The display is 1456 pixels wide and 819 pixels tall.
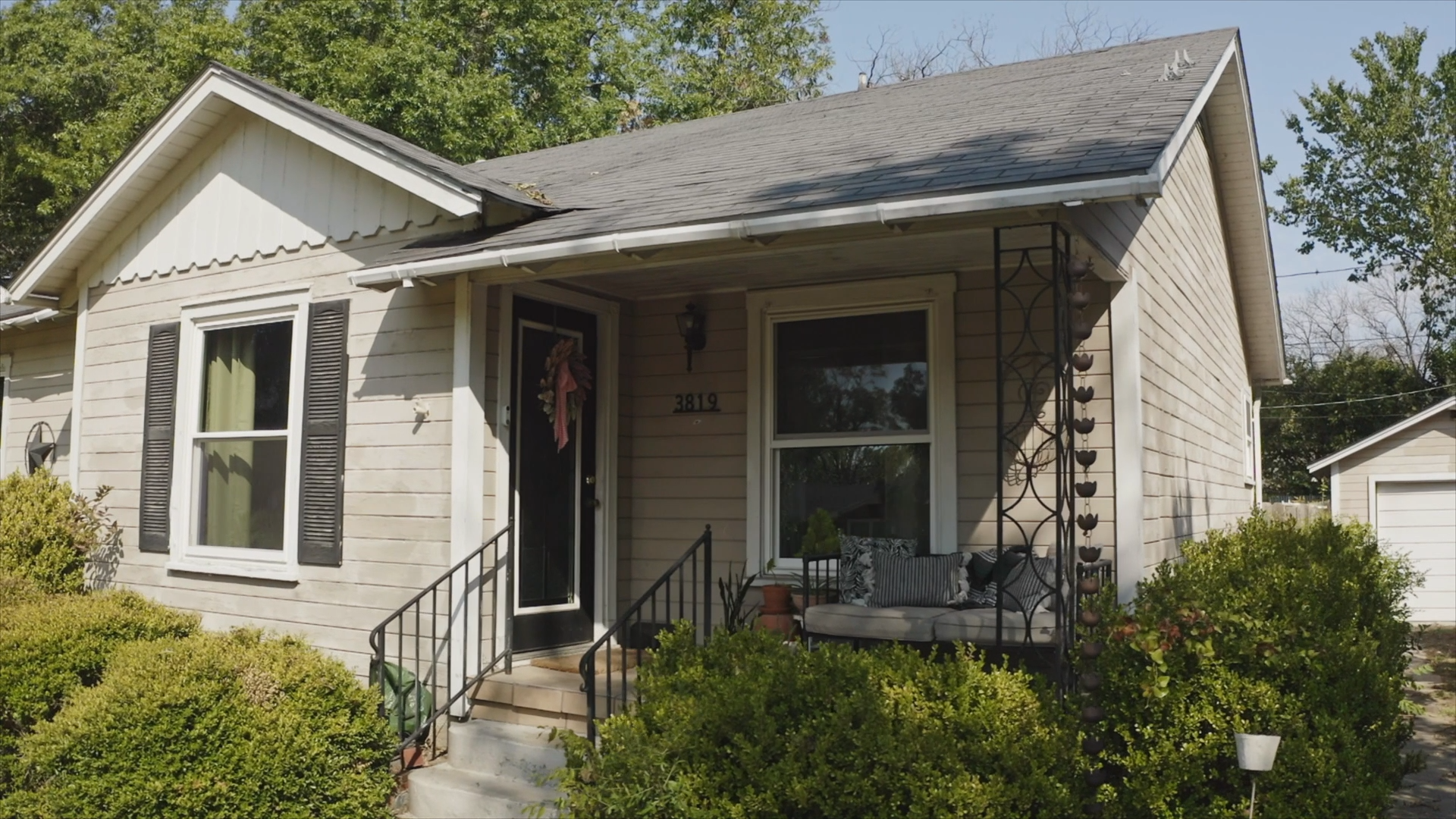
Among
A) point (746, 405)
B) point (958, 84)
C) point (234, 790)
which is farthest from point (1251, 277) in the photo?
point (234, 790)

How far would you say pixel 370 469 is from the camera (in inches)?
259

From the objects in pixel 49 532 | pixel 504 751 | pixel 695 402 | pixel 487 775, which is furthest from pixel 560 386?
pixel 49 532

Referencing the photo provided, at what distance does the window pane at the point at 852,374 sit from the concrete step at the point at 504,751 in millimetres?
2435

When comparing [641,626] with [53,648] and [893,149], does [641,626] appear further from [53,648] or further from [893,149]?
[53,648]

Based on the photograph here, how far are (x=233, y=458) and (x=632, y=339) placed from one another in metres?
2.68

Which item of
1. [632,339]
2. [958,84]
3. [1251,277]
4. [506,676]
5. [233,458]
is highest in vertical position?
[958,84]

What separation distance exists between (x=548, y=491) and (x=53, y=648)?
9.22ft

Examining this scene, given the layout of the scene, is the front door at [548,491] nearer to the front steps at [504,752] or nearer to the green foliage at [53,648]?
the front steps at [504,752]

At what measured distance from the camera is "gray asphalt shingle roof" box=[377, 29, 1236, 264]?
4883mm

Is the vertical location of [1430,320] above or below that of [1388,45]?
below

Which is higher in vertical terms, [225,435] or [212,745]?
[225,435]

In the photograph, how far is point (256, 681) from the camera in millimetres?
5512

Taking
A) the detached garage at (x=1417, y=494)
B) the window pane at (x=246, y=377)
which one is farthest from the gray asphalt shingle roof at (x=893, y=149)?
the detached garage at (x=1417, y=494)

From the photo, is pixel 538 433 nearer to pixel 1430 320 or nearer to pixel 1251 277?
pixel 1251 277
